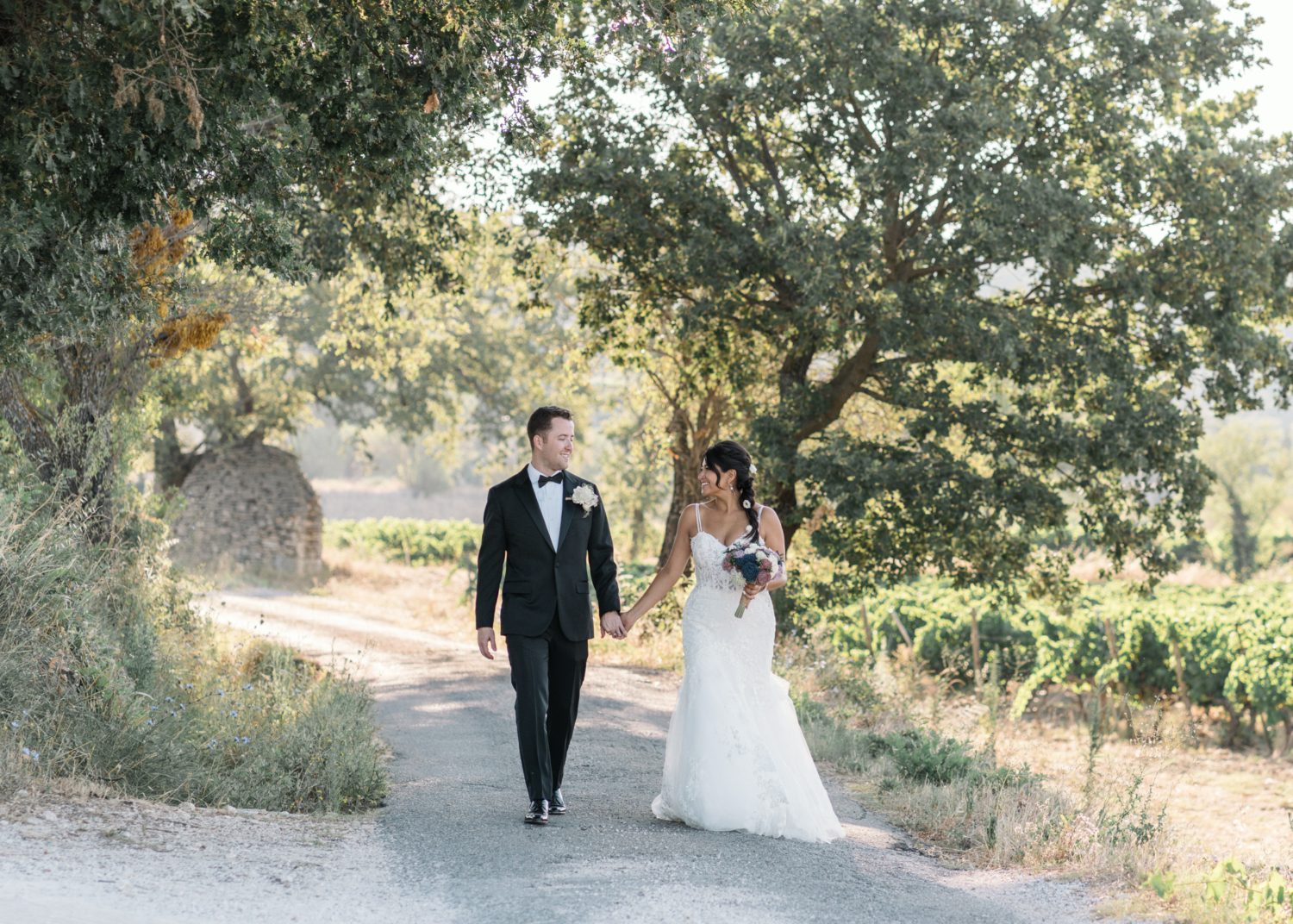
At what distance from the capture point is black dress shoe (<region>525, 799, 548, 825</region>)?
5434mm

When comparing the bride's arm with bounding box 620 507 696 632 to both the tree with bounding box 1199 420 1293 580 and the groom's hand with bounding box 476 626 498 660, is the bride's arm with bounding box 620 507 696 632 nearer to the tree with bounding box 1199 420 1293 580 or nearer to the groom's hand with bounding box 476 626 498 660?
the groom's hand with bounding box 476 626 498 660

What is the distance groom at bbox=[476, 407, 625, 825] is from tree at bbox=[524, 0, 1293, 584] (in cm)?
587

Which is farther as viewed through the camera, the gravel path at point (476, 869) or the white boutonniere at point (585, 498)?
the white boutonniere at point (585, 498)

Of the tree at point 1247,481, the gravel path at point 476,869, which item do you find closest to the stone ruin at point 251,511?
the gravel path at point 476,869

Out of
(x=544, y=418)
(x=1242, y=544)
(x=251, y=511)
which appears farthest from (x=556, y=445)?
(x=1242, y=544)

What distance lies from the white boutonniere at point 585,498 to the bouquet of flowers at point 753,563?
74 centimetres

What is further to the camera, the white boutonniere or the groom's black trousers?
the white boutonniere

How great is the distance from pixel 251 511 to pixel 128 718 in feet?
70.2

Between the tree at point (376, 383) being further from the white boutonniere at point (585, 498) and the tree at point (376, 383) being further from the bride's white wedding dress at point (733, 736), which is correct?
the white boutonniere at point (585, 498)

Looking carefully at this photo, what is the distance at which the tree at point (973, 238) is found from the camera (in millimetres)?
11281

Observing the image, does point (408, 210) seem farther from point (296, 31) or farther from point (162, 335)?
point (296, 31)

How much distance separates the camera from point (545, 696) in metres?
5.39

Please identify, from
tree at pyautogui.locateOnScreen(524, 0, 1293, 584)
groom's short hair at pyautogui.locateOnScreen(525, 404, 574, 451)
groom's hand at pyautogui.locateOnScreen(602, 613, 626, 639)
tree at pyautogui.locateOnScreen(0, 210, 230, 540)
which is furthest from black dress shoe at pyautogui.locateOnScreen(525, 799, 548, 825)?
tree at pyautogui.locateOnScreen(524, 0, 1293, 584)

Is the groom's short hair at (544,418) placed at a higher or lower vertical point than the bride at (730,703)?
higher
